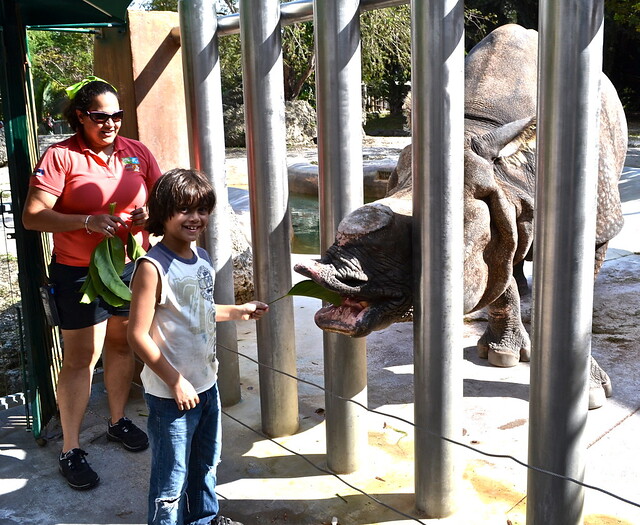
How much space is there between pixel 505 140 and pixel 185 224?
1.80 m

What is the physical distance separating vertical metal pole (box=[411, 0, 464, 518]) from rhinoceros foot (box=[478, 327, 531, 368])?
2005 millimetres

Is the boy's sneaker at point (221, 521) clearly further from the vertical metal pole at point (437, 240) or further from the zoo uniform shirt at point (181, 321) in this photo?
the vertical metal pole at point (437, 240)

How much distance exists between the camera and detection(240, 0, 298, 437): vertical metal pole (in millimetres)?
3781

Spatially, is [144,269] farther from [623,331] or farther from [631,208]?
[631,208]

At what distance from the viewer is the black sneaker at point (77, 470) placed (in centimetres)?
367

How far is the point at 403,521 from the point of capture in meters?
3.29

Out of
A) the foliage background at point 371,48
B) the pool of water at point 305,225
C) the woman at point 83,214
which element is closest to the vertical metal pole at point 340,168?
the woman at point 83,214

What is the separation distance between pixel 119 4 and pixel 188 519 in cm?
250

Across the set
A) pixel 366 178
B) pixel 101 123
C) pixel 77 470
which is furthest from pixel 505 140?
pixel 366 178

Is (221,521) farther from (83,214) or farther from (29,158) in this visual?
(29,158)

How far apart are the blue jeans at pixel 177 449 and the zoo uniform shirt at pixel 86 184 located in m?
1.05

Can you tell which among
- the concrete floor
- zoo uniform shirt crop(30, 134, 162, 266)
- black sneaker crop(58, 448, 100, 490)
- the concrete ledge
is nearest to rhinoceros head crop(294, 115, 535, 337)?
the concrete floor

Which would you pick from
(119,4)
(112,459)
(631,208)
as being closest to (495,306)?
(112,459)

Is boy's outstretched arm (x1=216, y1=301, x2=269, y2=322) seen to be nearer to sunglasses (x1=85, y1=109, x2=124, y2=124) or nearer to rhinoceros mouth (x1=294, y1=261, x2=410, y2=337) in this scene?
rhinoceros mouth (x1=294, y1=261, x2=410, y2=337)
